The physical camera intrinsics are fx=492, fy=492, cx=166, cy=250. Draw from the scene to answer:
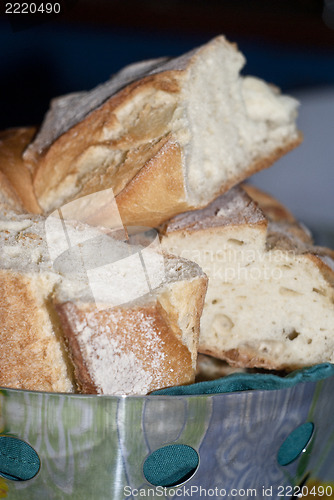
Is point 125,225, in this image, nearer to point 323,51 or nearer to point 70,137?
point 70,137

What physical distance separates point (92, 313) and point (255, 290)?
0.39 m

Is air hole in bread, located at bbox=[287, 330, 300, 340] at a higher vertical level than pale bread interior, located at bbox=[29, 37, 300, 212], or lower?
lower

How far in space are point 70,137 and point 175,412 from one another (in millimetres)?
657

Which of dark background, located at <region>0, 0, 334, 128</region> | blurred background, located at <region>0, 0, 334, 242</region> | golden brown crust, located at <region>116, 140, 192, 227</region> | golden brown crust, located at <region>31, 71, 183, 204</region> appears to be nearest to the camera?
golden brown crust, located at <region>116, 140, 192, 227</region>

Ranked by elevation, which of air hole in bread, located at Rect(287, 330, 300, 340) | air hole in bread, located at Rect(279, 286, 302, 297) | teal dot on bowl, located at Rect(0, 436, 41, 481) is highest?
air hole in bread, located at Rect(279, 286, 302, 297)

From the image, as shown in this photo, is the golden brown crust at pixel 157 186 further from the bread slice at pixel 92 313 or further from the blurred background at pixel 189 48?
the blurred background at pixel 189 48

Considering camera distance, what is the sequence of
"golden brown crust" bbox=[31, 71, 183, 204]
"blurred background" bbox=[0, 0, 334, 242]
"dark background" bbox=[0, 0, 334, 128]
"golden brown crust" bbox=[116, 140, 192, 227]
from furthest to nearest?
"blurred background" bbox=[0, 0, 334, 242]
"dark background" bbox=[0, 0, 334, 128]
"golden brown crust" bbox=[31, 71, 183, 204]
"golden brown crust" bbox=[116, 140, 192, 227]

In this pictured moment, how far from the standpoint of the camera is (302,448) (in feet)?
2.68

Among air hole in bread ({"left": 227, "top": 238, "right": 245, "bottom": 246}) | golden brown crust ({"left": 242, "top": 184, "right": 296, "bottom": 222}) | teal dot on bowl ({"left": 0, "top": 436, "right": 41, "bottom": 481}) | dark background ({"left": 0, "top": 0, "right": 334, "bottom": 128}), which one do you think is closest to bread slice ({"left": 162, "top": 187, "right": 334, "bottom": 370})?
air hole in bread ({"left": 227, "top": 238, "right": 245, "bottom": 246})

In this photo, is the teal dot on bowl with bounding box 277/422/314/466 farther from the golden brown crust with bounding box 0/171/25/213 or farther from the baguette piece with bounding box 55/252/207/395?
the golden brown crust with bounding box 0/171/25/213

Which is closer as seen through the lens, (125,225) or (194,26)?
(125,225)

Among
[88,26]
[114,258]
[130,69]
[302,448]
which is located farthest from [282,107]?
[88,26]

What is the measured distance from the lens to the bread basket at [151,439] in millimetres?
645

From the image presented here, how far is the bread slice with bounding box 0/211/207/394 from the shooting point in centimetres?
73
